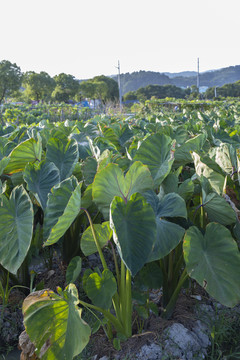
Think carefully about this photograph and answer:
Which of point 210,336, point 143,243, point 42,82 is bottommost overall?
point 210,336

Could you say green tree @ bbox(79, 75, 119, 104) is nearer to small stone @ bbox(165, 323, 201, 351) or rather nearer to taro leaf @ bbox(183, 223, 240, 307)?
small stone @ bbox(165, 323, 201, 351)

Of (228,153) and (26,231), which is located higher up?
(228,153)

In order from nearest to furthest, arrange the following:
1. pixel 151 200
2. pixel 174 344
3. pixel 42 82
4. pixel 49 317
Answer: pixel 49 317
pixel 151 200
pixel 174 344
pixel 42 82

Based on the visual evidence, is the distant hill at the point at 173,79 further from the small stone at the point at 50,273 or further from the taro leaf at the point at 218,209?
the taro leaf at the point at 218,209

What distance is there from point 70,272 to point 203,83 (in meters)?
137

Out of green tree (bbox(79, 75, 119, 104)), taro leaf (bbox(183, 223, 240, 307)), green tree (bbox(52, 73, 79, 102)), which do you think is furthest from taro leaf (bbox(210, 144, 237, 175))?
green tree (bbox(52, 73, 79, 102))

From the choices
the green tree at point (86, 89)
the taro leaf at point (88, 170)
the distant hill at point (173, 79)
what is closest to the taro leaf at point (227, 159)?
the taro leaf at point (88, 170)

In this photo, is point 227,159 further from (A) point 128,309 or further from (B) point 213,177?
(A) point 128,309

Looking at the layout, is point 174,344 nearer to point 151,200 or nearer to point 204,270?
point 204,270

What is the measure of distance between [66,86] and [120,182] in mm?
49994

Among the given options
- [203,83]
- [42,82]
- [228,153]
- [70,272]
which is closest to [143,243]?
[70,272]

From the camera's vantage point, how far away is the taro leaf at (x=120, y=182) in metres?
0.94

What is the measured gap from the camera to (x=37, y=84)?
42156 millimetres

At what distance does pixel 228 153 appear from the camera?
1.30 metres
